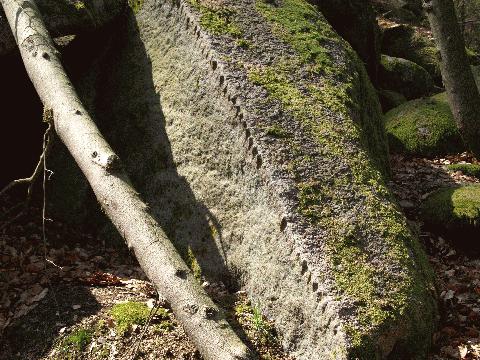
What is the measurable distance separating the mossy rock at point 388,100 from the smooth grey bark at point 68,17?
703 cm

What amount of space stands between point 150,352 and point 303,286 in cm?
133

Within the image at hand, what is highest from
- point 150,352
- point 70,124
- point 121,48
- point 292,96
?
point 121,48

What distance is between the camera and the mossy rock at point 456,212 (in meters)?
5.73

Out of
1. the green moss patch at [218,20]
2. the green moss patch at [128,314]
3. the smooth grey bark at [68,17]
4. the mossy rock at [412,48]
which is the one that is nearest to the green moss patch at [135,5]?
the smooth grey bark at [68,17]

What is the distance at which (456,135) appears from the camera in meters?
9.11

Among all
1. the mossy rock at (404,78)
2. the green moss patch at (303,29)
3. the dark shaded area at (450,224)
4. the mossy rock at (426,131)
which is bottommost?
the dark shaded area at (450,224)

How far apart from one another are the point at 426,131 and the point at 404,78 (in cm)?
401

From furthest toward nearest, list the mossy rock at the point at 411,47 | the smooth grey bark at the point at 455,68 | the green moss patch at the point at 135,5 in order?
1. the mossy rock at the point at 411,47
2. the smooth grey bark at the point at 455,68
3. the green moss patch at the point at 135,5

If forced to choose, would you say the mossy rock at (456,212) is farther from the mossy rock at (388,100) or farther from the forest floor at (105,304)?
the mossy rock at (388,100)

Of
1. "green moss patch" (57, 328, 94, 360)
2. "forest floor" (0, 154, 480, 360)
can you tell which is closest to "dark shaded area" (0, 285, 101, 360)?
"forest floor" (0, 154, 480, 360)

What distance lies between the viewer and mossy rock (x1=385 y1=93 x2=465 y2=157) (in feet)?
29.4

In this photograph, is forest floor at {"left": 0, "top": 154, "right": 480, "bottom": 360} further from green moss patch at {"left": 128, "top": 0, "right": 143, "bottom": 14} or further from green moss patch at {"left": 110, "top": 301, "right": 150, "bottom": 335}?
green moss patch at {"left": 128, "top": 0, "right": 143, "bottom": 14}

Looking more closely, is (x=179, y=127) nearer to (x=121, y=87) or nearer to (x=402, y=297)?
(x=121, y=87)

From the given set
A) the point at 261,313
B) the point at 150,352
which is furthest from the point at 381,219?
the point at 150,352
